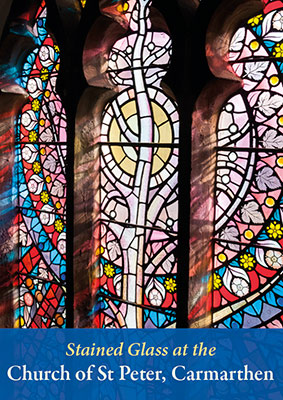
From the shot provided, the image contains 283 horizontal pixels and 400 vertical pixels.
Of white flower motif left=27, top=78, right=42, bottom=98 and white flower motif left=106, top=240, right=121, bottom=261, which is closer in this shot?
white flower motif left=106, top=240, right=121, bottom=261

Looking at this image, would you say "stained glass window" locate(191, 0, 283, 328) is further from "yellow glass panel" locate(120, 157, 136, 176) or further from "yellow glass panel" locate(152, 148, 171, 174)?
"yellow glass panel" locate(120, 157, 136, 176)

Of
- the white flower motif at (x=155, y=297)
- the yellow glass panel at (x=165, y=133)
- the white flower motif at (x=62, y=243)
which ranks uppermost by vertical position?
the yellow glass panel at (x=165, y=133)

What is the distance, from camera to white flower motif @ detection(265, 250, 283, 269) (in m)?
2.95

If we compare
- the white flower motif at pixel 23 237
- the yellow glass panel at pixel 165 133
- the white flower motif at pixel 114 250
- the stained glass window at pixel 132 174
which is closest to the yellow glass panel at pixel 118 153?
the stained glass window at pixel 132 174

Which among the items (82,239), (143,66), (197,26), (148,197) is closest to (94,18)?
(143,66)

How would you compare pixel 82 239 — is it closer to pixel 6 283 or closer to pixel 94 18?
pixel 6 283

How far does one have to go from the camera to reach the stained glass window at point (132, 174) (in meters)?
3.47

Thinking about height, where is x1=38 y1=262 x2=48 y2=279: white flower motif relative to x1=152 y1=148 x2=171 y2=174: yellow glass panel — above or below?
below

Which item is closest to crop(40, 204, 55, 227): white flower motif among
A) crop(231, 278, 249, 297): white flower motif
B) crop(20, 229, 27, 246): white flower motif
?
crop(20, 229, 27, 246): white flower motif

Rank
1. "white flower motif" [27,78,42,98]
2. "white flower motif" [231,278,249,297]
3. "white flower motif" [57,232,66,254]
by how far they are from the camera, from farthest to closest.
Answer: "white flower motif" [27,78,42,98]
"white flower motif" [57,232,66,254]
"white flower motif" [231,278,249,297]

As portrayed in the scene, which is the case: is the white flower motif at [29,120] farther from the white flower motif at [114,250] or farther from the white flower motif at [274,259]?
the white flower motif at [274,259]

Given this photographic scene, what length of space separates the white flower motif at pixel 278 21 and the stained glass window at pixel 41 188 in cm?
164

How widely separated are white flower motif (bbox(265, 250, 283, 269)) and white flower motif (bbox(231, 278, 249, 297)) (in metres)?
0.17

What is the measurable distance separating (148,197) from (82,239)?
1.77 feet
